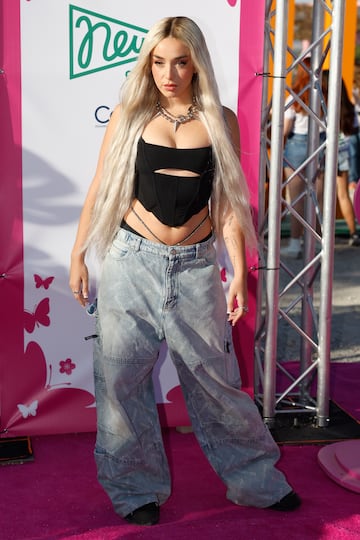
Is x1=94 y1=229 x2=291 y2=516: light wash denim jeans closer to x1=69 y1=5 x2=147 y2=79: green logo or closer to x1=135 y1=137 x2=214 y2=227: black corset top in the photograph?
x1=135 y1=137 x2=214 y2=227: black corset top

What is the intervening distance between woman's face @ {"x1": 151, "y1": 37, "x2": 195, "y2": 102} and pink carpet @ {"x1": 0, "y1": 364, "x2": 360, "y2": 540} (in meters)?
1.62

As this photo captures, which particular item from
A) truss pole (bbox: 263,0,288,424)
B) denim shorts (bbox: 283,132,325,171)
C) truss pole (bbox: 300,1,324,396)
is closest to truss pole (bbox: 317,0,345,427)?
truss pole (bbox: 300,1,324,396)

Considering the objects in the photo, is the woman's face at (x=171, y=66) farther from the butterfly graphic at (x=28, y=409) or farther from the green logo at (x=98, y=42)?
the butterfly graphic at (x=28, y=409)

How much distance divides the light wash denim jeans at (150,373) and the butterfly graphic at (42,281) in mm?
804

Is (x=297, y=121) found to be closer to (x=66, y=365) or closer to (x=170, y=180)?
(x=66, y=365)

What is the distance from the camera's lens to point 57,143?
152 inches

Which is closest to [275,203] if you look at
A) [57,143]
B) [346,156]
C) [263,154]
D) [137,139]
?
[263,154]

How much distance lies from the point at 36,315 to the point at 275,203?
123 cm

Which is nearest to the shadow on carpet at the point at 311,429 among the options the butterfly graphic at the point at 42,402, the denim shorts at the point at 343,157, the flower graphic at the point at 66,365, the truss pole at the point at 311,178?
the truss pole at the point at 311,178

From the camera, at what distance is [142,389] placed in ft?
10.8

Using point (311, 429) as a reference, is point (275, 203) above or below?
above

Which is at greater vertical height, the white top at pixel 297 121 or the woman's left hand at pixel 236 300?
the white top at pixel 297 121

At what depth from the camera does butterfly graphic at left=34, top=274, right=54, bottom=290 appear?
13.0 feet

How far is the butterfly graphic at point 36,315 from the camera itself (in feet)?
13.1
